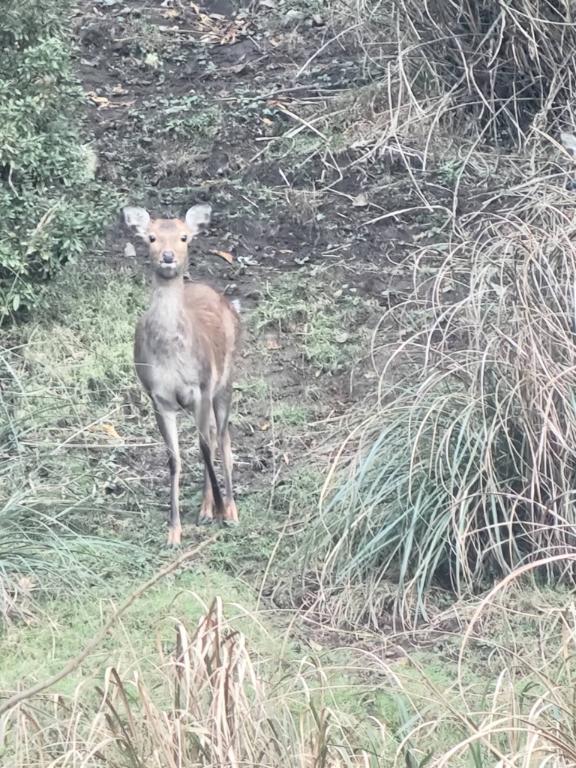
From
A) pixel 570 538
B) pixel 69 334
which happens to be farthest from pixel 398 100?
pixel 570 538

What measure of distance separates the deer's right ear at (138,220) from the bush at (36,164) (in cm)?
197

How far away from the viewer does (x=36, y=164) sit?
10656mm

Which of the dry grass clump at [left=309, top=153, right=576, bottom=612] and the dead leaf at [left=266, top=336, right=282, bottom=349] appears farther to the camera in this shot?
the dead leaf at [left=266, top=336, right=282, bottom=349]

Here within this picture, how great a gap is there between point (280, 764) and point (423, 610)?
236 cm

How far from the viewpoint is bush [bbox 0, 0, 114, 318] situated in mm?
10508

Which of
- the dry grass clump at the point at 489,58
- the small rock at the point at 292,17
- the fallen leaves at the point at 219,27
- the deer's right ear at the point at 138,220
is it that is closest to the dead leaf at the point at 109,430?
the deer's right ear at the point at 138,220

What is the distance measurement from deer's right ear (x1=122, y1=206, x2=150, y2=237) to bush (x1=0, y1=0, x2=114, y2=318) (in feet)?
6.45

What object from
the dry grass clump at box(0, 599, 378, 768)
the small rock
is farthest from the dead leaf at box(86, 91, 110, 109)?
the dry grass clump at box(0, 599, 378, 768)

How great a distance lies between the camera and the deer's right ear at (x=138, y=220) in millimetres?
8461

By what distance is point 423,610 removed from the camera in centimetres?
718

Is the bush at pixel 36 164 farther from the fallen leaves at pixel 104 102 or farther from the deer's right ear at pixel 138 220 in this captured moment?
the fallen leaves at pixel 104 102

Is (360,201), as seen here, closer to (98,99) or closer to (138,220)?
(98,99)

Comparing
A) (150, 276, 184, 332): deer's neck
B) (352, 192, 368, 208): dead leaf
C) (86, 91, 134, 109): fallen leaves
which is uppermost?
(86, 91, 134, 109): fallen leaves

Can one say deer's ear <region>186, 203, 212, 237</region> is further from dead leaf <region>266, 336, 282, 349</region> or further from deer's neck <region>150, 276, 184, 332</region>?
dead leaf <region>266, 336, 282, 349</region>
